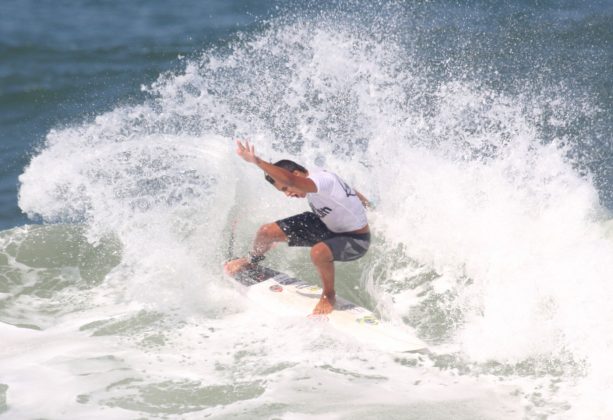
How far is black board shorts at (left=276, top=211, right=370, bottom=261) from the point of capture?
7695mm

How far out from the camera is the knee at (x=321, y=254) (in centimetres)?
755

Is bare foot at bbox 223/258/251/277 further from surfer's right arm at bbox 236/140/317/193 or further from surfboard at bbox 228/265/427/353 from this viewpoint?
surfer's right arm at bbox 236/140/317/193

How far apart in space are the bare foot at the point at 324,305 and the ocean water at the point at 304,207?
243mm

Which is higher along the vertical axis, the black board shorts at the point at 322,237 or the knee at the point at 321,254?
the black board shorts at the point at 322,237

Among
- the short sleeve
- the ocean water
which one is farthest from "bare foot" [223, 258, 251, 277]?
the short sleeve

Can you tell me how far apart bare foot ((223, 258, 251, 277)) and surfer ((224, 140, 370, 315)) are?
540 millimetres

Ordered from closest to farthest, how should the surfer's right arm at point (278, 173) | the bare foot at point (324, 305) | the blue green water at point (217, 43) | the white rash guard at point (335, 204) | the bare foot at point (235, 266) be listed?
the surfer's right arm at point (278, 173) < the white rash guard at point (335, 204) < the bare foot at point (324, 305) < the bare foot at point (235, 266) < the blue green water at point (217, 43)

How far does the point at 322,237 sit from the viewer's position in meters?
8.00

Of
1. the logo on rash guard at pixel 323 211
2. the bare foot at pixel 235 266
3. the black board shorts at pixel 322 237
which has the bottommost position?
the bare foot at pixel 235 266

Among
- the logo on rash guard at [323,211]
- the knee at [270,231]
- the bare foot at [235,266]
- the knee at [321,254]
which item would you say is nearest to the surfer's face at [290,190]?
the logo on rash guard at [323,211]

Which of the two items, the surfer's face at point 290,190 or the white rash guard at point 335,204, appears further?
the white rash guard at point 335,204

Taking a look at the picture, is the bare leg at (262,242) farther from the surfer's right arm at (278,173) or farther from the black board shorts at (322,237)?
the surfer's right arm at (278,173)

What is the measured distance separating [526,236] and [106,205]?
15.0ft

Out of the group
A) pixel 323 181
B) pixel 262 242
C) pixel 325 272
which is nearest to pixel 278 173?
pixel 323 181
